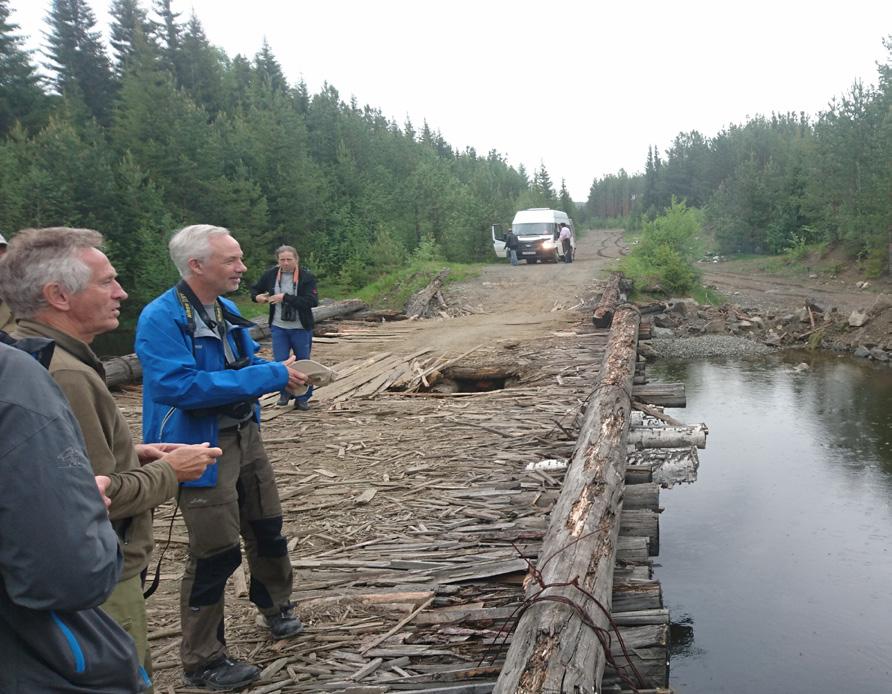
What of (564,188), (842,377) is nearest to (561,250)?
(842,377)

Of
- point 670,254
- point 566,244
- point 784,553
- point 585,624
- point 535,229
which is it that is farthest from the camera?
point 535,229

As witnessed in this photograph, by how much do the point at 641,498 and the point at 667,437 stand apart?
2.81 meters

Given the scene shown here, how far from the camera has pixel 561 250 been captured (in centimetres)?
2973

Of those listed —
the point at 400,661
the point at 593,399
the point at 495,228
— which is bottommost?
the point at 400,661

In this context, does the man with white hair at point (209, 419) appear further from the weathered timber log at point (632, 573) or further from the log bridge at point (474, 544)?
the weathered timber log at point (632, 573)

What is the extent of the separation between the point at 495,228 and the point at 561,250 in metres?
4.98

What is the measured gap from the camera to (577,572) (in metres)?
3.85

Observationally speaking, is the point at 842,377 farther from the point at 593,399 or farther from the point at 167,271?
the point at 167,271

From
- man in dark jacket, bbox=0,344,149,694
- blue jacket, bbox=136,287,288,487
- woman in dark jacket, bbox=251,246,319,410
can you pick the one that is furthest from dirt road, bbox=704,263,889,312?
man in dark jacket, bbox=0,344,149,694

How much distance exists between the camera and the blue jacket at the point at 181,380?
333 cm

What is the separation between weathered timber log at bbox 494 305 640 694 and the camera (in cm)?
306

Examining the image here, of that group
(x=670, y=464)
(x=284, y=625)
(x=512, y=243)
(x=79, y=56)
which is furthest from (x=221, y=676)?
(x=79, y=56)

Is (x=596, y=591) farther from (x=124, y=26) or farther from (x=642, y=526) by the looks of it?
(x=124, y=26)

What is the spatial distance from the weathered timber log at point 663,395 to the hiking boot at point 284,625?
6654 millimetres
